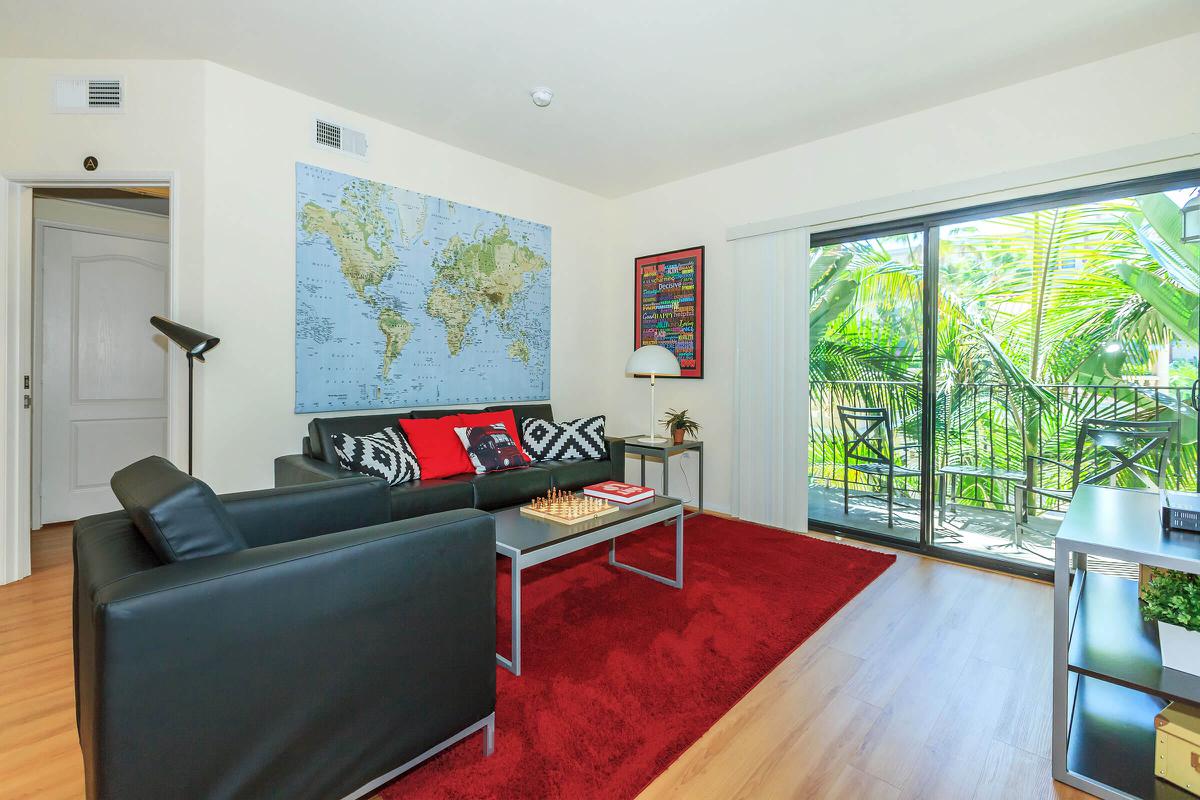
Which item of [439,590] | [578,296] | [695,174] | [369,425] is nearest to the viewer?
[439,590]

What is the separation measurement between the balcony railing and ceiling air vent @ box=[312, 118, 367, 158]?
3351 millimetres

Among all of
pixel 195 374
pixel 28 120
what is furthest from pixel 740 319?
pixel 28 120

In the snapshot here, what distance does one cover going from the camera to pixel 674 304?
4.50 meters

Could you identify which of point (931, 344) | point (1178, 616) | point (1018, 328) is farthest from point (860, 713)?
point (1018, 328)

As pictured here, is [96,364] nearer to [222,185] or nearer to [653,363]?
Answer: [222,185]

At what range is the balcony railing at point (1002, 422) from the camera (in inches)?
106

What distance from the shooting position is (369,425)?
3281mm

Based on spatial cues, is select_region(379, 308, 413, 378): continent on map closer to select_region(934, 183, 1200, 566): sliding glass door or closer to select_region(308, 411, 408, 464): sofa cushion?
select_region(308, 411, 408, 464): sofa cushion

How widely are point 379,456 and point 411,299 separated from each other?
1.15 meters

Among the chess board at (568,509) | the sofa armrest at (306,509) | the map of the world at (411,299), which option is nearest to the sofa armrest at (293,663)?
the sofa armrest at (306,509)

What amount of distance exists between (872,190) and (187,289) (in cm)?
394

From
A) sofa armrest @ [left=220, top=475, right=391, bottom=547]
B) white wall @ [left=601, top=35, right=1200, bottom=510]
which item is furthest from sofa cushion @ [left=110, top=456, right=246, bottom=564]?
white wall @ [left=601, top=35, right=1200, bottom=510]

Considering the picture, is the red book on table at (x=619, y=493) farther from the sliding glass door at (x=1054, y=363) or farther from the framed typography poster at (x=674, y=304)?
the sliding glass door at (x=1054, y=363)

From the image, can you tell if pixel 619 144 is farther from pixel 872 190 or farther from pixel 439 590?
pixel 439 590
